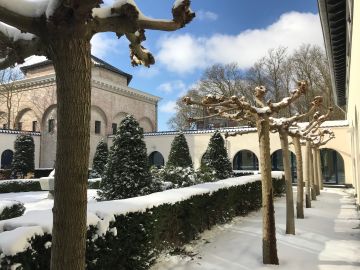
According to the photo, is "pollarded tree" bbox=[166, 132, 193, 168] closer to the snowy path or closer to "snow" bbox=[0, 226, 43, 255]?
the snowy path

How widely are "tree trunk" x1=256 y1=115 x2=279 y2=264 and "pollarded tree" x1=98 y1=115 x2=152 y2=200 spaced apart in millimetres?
5695

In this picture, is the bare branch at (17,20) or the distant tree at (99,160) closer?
the bare branch at (17,20)

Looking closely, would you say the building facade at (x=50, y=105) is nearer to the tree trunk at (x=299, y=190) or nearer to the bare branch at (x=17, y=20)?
the tree trunk at (x=299, y=190)

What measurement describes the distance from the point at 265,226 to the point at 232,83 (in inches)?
1536

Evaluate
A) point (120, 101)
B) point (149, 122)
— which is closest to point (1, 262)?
point (120, 101)

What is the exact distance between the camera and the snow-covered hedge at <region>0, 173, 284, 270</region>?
11.5ft

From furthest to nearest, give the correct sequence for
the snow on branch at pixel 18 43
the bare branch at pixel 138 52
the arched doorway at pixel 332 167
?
the arched doorway at pixel 332 167
the bare branch at pixel 138 52
the snow on branch at pixel 18 43

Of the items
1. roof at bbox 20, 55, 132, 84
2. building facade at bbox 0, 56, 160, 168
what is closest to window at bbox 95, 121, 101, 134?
building facade at bbox 0, 56, 160, 168

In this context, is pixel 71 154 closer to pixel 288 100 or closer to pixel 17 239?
pixel 17 239

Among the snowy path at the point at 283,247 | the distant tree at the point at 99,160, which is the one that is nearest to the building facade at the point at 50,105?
Answer: the distant tree at the point at 99,160

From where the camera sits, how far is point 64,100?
8.15 ft

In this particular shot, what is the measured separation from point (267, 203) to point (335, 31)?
7.55 metres

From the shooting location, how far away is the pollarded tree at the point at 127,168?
1167 centimetres

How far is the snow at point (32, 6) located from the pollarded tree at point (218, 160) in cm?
1767
